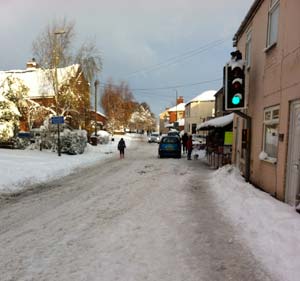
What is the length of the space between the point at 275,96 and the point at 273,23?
231 centimetres

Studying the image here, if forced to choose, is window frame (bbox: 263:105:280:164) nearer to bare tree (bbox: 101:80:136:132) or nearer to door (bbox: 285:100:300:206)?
door (bbox: 285:100:300:206)

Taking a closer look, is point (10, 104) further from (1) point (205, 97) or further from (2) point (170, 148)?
(1) point (205, 97)

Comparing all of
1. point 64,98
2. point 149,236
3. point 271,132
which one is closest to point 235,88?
point 271,132

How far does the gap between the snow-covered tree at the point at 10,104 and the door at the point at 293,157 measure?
21675 mm

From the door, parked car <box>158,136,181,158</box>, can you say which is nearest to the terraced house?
the door

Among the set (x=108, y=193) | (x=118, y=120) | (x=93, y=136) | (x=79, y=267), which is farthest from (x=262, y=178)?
(x=118, y=120)

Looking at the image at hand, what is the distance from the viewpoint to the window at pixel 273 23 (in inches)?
354

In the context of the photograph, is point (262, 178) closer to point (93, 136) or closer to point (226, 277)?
point (226, 277)

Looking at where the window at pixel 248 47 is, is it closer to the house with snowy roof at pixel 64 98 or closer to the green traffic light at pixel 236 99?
the green traffic light at pixel 236 99

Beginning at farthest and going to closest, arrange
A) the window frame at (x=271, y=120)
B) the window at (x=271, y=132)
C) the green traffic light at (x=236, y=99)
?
the green traffic light at (x=236, y=99) < the window at (x=271, y=132) < the window frame at (x=271, y=120)

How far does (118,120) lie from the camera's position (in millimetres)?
66938

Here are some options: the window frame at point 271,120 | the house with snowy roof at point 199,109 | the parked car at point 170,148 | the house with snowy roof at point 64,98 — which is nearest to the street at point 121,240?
the window frame at point 271,120

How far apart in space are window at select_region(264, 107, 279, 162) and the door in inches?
42.9

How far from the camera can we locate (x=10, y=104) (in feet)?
82.3
